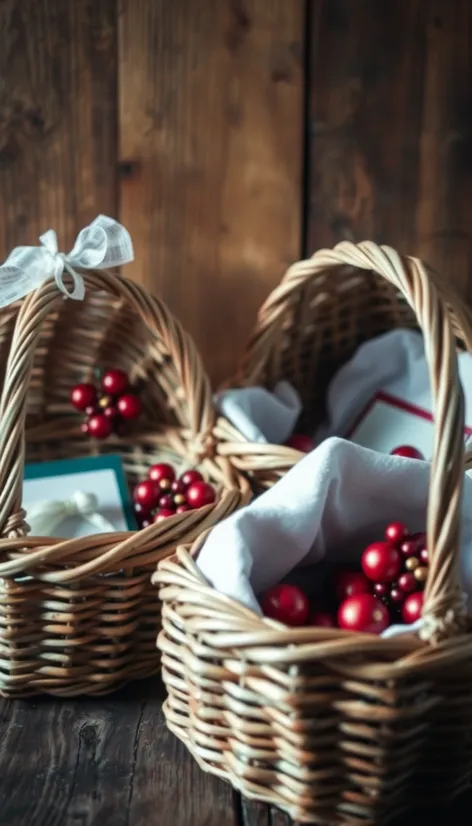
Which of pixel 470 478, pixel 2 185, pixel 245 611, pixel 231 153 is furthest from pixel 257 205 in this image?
pixel 245 611

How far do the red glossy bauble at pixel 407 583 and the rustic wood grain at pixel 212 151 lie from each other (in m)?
0.53

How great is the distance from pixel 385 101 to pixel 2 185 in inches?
19.0

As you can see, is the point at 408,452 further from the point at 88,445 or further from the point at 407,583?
the point at 88,445

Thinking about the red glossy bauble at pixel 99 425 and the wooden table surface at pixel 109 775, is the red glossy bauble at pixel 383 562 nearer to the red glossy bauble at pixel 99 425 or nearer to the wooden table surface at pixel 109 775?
the wooden table surface at pixel 109 775

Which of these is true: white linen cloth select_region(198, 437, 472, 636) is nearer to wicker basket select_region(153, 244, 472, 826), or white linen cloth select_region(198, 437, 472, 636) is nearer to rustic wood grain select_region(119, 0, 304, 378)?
wicker basket select_region(153, 244, 472, 826)

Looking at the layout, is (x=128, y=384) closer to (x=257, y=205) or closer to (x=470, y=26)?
(x=257, y=205)

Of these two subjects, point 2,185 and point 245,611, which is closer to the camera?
point 245,611

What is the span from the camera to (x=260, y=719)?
69 centimetres

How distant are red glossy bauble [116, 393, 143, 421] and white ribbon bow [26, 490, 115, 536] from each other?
4.8 inches

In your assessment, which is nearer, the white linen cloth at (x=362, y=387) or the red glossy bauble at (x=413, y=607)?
the red glossy bauble at (x=413, y=607)

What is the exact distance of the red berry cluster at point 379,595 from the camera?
737 millimetres

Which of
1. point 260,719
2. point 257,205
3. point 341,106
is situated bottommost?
point 260,719

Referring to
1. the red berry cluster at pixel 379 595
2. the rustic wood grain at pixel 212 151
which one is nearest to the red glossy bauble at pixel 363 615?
the red berry cluster at pixel 379 595

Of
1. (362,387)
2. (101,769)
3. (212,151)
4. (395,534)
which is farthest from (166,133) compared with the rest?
(101,769)
